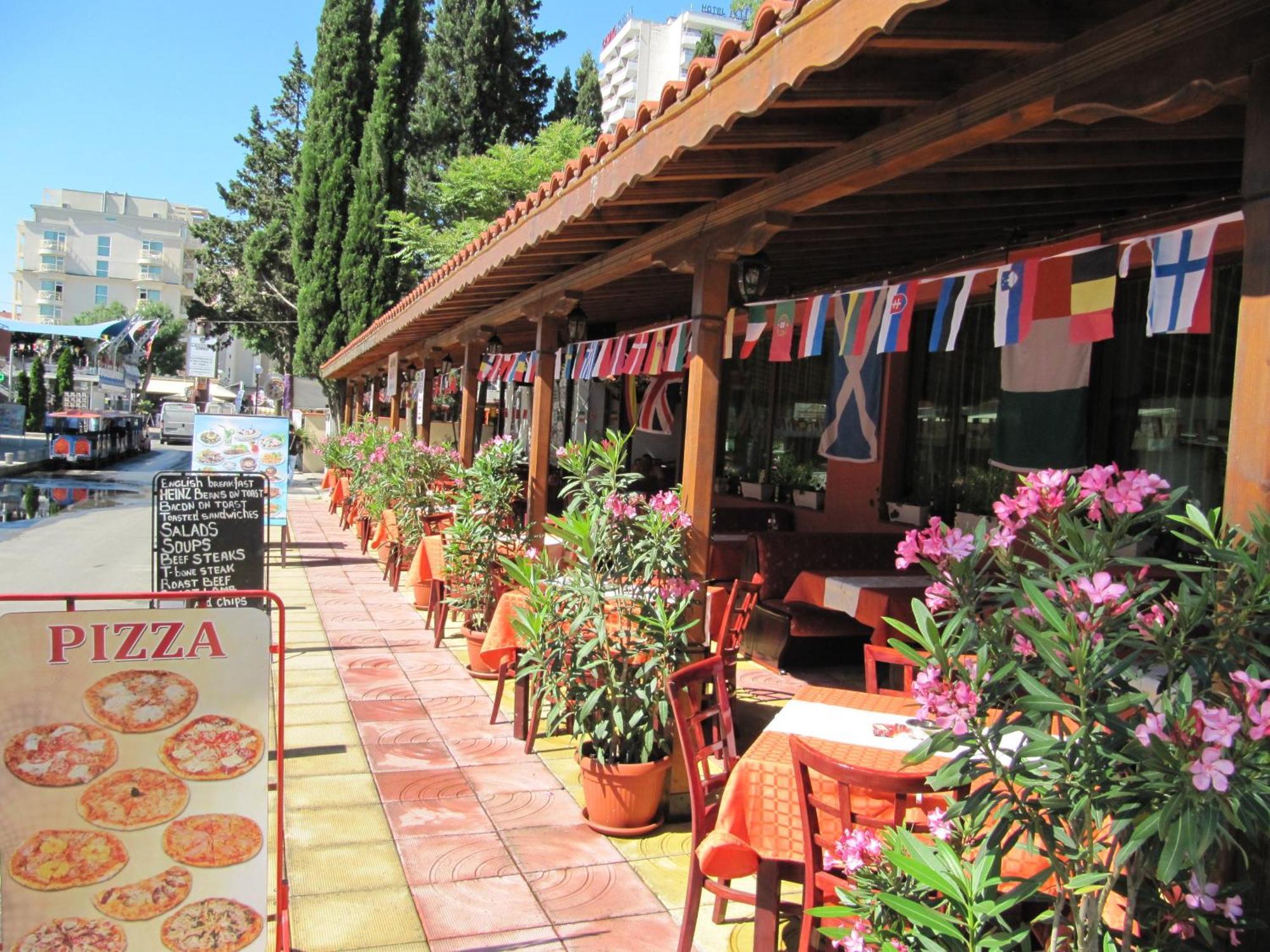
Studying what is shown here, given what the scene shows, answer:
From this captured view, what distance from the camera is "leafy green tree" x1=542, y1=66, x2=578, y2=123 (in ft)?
97.1

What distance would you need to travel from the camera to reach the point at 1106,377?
6.21m

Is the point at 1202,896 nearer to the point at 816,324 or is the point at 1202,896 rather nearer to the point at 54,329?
the point at 816,324

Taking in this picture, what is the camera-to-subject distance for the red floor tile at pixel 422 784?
423 cm

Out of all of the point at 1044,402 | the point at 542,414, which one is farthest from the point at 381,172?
the point at 1044,402

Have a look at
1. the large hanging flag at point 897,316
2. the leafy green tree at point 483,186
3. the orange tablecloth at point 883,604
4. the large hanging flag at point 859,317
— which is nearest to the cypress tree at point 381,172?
the leafy green tree at point 483,186

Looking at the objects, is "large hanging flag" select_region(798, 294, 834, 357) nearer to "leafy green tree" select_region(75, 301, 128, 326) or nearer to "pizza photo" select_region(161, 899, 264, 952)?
"pizza photo" select_region(161, 899, 264, 952)

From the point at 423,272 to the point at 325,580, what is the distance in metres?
20.0

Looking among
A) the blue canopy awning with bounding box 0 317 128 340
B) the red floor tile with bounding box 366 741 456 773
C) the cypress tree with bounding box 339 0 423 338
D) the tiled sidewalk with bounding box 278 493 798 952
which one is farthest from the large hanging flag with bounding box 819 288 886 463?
the blue canopy awning with bounding box 0 317 128 340

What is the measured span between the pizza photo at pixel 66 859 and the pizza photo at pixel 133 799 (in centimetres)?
4

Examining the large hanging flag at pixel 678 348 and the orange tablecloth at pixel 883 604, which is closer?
the orange tablecloth at pixel 883 604

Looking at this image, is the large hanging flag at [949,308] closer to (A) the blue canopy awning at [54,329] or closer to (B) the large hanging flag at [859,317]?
(B) the large hanging flag at [859,317]

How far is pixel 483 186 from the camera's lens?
23578 mm

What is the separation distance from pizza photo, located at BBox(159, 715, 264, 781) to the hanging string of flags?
3.18m

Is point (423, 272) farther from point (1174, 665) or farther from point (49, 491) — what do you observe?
point (1174, 665)
